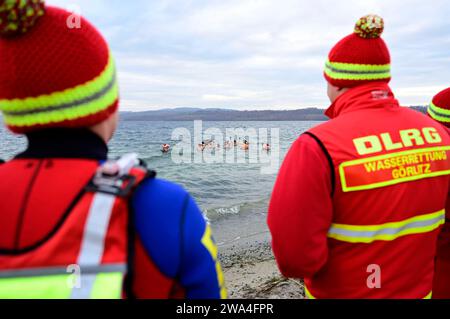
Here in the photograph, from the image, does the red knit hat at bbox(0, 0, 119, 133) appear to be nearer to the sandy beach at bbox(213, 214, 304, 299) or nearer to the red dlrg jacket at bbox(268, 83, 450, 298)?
the red dlrg jacket at bbox(268, 83, 450, 298)

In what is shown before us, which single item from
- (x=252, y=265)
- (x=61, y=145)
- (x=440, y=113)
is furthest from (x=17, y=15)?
(x=252, y=265)

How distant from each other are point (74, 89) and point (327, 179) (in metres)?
1.43

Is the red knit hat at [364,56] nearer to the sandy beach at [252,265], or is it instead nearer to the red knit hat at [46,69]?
the red knit hat at [46,69]

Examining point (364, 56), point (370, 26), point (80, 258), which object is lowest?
point (80, 258)

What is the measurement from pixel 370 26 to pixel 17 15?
6.91ft

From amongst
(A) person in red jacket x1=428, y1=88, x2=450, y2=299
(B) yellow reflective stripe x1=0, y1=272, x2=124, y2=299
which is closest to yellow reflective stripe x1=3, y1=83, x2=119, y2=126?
(B) yellow reflective stripe x1=0, y1=272, x2=124, y2=299

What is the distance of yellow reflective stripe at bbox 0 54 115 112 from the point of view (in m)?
1.24

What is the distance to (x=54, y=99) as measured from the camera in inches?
48.8

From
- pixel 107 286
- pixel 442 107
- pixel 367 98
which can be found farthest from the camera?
pixel 442 107

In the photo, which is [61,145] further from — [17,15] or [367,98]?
[367,98]

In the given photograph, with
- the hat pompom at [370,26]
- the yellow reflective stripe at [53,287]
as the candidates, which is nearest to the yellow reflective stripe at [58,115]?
the yellow reflective stripe at [53,287]

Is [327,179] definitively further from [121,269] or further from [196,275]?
[121,269]

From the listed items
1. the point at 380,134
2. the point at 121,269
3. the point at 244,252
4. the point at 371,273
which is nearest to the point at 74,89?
the point at 121,269

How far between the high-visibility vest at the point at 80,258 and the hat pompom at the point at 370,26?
2019 millimetres
